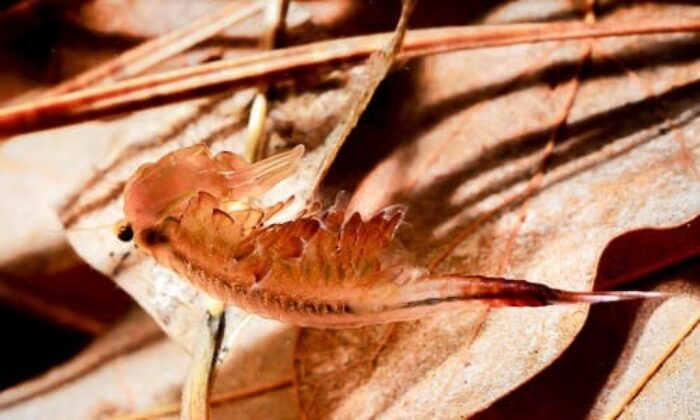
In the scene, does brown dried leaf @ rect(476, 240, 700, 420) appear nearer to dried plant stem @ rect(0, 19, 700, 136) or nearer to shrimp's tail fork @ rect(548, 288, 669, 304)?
shrimp's tail fork @ rect(548, 288, 669, 304)

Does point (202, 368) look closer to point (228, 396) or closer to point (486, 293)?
point (228, 396)

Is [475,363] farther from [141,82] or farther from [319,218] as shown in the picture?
[141,82]

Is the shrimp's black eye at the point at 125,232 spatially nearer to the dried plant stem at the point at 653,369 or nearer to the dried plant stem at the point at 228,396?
the dried plant stem at the point at 228,396

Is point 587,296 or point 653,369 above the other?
point 587,296

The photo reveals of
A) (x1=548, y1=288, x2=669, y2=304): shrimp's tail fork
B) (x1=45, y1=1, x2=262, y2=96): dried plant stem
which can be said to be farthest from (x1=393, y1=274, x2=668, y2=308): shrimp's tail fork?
(x1=45, y1=1, x2=262, y2=96): dried plant stem

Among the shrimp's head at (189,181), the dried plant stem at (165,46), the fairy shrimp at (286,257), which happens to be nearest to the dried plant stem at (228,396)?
the fairy shrimp at (286,257)

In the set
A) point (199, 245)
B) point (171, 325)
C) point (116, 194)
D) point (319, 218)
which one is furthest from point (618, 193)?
point (116, 194)

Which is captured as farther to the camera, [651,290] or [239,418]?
[239,418]

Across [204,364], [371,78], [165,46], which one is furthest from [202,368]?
[165,46]
